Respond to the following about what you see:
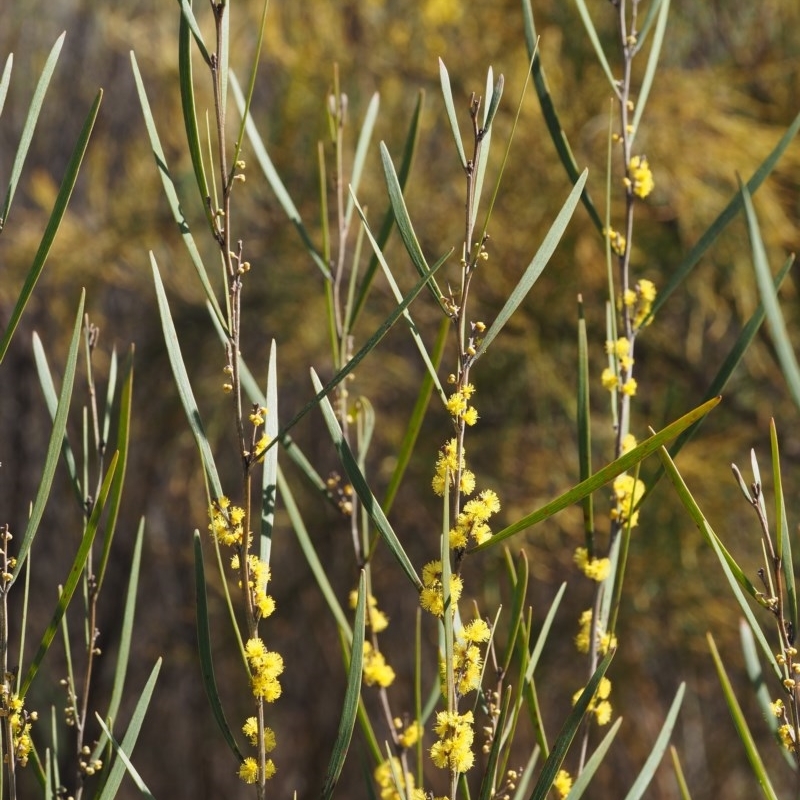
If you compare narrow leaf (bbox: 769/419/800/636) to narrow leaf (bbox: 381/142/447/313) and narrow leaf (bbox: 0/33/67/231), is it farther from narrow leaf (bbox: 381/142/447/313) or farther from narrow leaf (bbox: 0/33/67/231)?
narrow leaf (bbox: 0/33/67/231)

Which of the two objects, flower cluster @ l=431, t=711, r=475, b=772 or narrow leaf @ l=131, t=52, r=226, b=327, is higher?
narrow leaf @ l=131, t=52, r=226, b=327

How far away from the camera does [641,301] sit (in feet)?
1.45

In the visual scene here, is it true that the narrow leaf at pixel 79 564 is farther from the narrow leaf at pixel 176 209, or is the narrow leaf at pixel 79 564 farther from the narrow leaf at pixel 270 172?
the narrow leaf at pixel 270 172

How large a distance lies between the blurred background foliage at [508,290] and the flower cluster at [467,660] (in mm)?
892

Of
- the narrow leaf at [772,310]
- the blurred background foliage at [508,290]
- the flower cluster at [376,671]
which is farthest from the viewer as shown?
the blurred background foliage at [508,290]

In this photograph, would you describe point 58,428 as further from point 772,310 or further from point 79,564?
point 772,310

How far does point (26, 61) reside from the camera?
2287 millimetres

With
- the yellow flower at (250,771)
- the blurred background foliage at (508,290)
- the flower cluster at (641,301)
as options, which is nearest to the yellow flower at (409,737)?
the yellow flower at (250,771)

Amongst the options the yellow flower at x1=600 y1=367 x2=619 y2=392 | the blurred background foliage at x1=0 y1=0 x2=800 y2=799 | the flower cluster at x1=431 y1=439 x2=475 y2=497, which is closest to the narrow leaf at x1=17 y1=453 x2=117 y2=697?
the flower cluster at x1=431 y1=439 x2=475 y2=497

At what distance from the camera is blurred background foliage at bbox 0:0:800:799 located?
55.7 inches

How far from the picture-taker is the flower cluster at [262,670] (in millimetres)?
301

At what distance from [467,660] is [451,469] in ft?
0.21

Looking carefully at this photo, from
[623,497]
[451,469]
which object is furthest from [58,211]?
[623,497]

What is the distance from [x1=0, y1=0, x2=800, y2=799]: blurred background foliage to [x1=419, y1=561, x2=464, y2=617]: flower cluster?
35.4 inches
